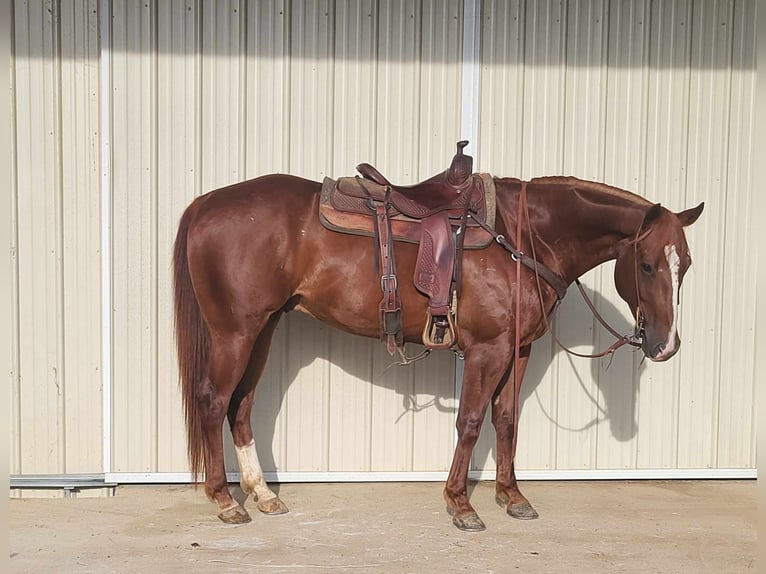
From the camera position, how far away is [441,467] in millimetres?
4387

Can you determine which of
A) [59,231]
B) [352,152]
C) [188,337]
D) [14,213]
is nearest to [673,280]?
[352,152]

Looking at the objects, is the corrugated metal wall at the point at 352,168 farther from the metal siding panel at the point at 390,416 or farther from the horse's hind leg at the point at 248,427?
the horse's hind leg at the point at 248,427

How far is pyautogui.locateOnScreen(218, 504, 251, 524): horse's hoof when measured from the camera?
362cm

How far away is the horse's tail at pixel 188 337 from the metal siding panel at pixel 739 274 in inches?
114

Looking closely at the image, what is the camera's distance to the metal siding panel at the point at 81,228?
13.5ft

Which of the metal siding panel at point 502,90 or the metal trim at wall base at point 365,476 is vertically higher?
the metal siding panel at point 502,90

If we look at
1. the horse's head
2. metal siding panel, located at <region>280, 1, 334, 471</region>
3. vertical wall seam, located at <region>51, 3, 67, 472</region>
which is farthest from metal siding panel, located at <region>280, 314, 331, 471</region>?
the horse's head

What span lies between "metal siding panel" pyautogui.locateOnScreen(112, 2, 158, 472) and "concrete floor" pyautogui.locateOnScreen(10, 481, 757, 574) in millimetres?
367

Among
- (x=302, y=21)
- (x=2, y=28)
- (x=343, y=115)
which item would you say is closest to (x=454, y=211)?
(x=343, y=115)

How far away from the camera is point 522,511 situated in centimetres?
377

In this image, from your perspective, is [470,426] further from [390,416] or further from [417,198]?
[417,198]

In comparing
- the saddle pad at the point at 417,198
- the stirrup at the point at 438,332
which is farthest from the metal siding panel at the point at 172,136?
the stirrup at the point at 438,332

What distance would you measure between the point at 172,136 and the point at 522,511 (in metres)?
2.73

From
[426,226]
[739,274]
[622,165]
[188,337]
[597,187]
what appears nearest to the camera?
[426,226]
